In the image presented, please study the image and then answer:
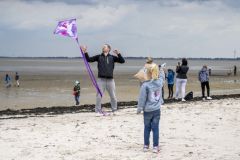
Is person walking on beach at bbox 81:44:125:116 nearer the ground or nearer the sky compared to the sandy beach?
nearer the sky

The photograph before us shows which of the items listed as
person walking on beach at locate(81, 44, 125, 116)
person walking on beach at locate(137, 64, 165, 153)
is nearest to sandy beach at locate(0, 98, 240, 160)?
person walking on beach at locate(137, 64, 165, 153)

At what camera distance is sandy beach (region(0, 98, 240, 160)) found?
329 inches

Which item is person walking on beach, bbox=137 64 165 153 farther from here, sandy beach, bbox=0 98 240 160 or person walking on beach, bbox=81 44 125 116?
person walking on beach, bbox=81 44 125 116

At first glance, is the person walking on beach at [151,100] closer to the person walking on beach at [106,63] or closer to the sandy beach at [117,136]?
the sandy beach at [117,136]

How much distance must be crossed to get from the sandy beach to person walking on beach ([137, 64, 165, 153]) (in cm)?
36

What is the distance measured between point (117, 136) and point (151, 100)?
5.75 ft

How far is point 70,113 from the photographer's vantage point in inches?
557

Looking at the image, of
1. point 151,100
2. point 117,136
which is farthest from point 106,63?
point 151,100

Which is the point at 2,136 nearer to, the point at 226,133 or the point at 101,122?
the point at 101,122

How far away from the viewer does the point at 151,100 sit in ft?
27.9

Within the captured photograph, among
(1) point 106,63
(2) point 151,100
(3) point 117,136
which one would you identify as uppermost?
(1) point 106,63

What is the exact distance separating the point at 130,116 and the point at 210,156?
15.8 ft

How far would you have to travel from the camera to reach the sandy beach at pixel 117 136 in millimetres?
8368

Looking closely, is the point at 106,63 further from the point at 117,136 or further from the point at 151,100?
the point at 151,100
